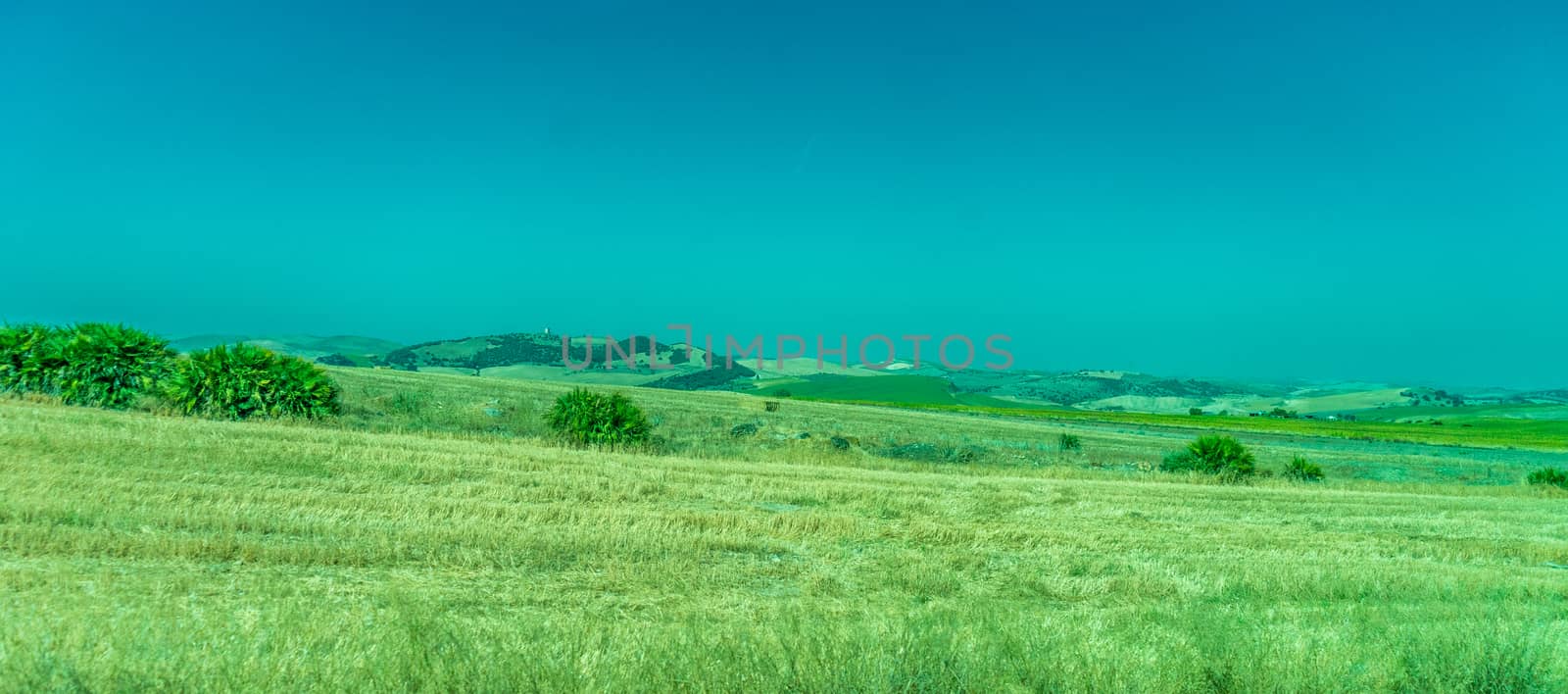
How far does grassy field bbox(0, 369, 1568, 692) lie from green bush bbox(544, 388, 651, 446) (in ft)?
17.5

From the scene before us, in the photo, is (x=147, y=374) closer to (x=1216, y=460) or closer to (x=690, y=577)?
(x=690, y=577)

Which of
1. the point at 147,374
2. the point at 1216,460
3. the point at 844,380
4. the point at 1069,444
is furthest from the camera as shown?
the point at 844,380

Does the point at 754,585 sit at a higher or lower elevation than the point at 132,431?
lower

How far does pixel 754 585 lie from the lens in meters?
9.94

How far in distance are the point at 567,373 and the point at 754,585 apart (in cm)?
8446

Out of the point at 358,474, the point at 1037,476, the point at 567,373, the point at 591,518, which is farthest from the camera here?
the point at 567,373

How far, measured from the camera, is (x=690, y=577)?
980cm

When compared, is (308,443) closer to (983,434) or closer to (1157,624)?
(1157,624)

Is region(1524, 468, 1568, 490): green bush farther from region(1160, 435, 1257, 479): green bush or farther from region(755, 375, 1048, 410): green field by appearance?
region(755, 375, 1048, 410): green field

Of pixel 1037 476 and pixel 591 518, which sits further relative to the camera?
pixel 1037 476

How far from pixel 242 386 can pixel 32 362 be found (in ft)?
20.3

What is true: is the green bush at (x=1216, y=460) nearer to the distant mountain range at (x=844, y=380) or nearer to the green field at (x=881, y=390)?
the distant mountain range at (x=844, y=380)

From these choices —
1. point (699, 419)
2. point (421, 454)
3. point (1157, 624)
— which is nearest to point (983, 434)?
point (699, 419)

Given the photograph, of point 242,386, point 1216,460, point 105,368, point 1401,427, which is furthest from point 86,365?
point 1401,427
